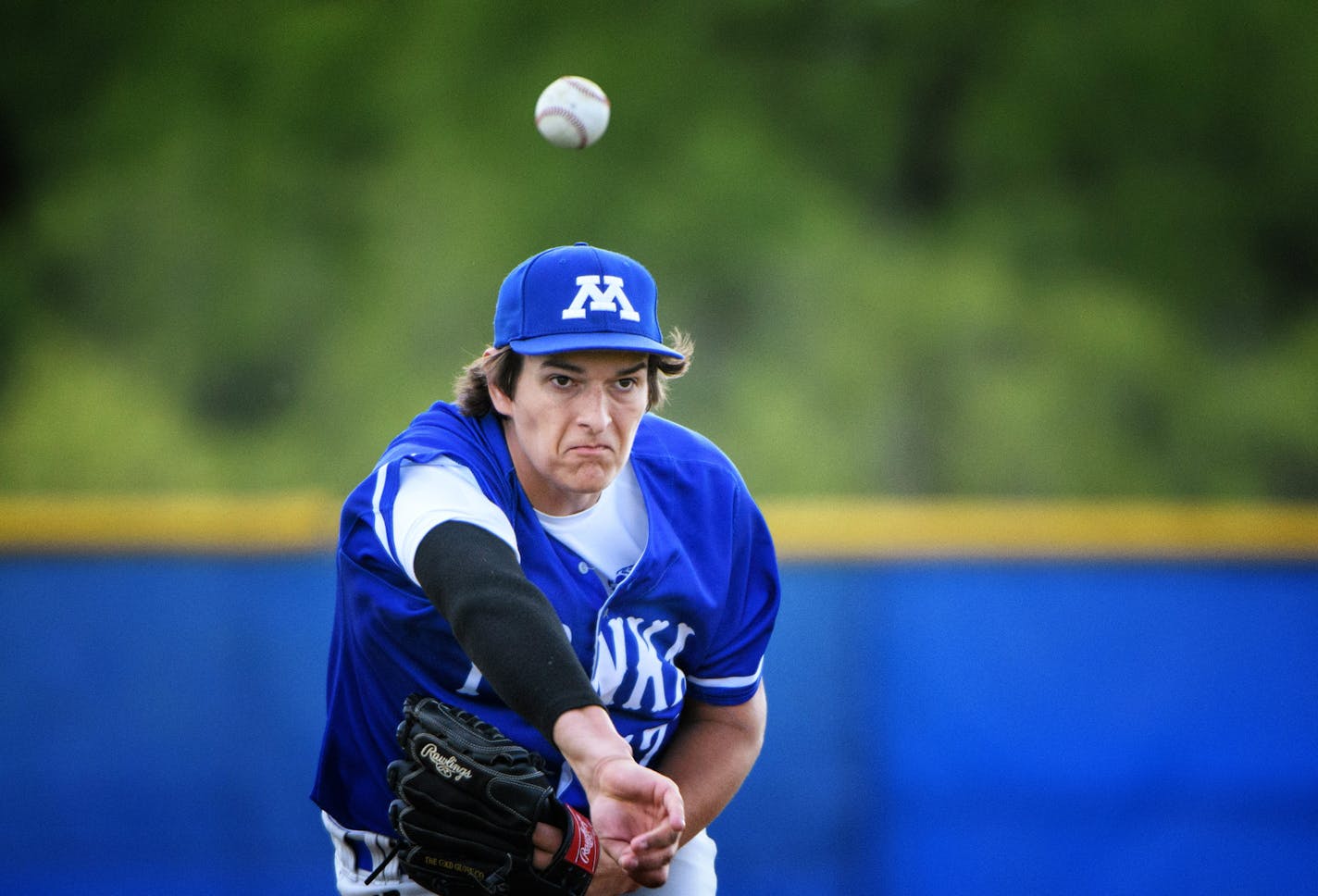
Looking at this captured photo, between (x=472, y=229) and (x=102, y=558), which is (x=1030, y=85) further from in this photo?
(x=102, y=558)

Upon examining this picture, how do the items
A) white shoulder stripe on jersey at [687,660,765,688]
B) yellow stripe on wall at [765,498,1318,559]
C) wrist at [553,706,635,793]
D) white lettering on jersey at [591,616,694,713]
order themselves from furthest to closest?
yellow stripe on wall at [765,498,1318,559] → white shoulder stripe on jersey at [687,660,765,688] → white lettering on jersey at [591,616,694,713] → wrist at [553,706,635,793]

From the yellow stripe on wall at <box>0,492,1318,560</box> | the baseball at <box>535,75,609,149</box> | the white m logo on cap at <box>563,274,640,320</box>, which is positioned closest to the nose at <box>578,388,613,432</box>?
the white m logo on cap at <box>563,274,640,320</box>

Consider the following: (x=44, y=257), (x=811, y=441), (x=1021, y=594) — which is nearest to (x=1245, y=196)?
(x=811, y=441)

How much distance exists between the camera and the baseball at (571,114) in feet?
9.84

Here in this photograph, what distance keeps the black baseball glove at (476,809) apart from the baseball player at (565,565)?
0.04 m

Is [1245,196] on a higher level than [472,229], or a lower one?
higher

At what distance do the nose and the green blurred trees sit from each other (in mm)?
7998

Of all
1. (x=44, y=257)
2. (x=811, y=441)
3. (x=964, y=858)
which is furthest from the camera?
(x=44, y=257)

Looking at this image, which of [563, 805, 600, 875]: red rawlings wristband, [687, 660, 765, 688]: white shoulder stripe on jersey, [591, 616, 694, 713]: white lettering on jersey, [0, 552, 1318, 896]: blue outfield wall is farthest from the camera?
[0, 552, 1318, 896]: blue outfield wall

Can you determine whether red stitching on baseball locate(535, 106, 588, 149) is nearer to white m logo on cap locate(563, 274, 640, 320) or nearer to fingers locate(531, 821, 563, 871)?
white m logo on cap locate(563, 274, 640, 320)

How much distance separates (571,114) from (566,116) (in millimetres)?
11

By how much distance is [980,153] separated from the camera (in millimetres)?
11523

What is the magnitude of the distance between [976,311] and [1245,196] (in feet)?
8.15

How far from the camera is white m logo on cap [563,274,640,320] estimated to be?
83.3 inches
